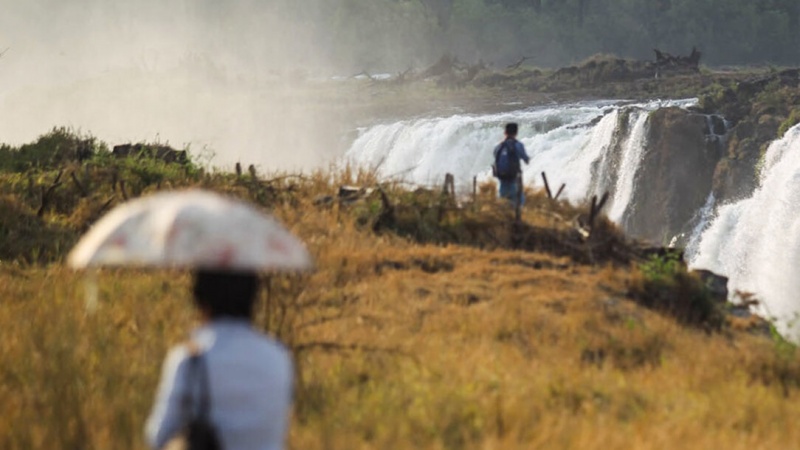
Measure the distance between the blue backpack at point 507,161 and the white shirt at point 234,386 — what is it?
9229mm

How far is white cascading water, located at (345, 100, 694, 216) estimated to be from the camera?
24953 mm

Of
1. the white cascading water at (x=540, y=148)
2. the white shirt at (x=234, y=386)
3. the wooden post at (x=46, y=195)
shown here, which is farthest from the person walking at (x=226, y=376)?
the white cascading water at (x=540, y=148)

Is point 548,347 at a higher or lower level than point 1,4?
lower

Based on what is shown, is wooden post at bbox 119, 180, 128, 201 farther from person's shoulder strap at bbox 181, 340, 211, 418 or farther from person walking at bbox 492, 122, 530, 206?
person's shoulder strap at bbox 181, 340, 211, 418

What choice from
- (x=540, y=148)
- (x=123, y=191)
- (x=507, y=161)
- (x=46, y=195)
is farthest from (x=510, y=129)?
(x=540, y=148)

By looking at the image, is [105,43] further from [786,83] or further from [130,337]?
[130,337]

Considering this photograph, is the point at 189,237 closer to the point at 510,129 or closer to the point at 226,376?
the point at 226,376

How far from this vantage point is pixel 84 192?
45.5 feet

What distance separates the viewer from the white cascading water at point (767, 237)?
19.1 meters

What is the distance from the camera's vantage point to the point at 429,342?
7527 mm

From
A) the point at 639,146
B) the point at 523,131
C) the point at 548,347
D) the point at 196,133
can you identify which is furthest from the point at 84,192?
the point at 196,133

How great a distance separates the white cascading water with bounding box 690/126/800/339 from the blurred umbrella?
16503 millimetres

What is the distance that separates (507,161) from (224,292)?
9.36m

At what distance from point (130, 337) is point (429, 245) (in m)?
4.43
